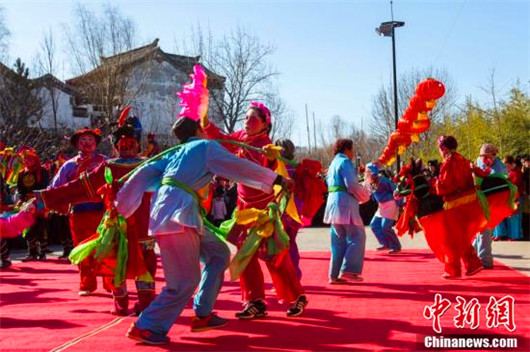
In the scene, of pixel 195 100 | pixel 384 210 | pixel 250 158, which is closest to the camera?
pixel 195 100

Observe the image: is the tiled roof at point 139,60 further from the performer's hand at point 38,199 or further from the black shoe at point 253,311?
the black shoe at point 253,311

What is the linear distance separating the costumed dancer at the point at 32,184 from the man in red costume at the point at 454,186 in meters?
6.31

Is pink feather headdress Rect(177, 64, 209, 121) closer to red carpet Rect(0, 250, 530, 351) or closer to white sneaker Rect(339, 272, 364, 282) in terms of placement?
red carpet Rect(0, 250, 530, 351)

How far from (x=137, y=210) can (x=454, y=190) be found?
11.9 feet

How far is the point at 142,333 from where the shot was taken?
429 cm

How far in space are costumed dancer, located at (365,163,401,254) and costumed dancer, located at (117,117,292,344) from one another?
19.2ft

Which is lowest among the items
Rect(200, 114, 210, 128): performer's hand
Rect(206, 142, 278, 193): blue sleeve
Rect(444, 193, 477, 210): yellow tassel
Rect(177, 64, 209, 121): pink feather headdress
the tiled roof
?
Rect(444, 193, 477, 210): yellow tassel

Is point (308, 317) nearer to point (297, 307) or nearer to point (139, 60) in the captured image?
point (297, 307)

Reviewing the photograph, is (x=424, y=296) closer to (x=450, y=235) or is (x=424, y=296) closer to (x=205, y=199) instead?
(x=450, y=235)

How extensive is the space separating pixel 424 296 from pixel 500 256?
12.1 feet

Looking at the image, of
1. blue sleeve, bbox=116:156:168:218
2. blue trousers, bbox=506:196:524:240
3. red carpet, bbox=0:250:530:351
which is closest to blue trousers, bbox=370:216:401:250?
red carpet, bbox=0:250:530:351

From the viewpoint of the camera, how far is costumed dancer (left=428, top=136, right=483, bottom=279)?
22.6 ft

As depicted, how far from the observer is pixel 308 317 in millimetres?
5199

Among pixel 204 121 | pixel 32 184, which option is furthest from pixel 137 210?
pixel 32 184
